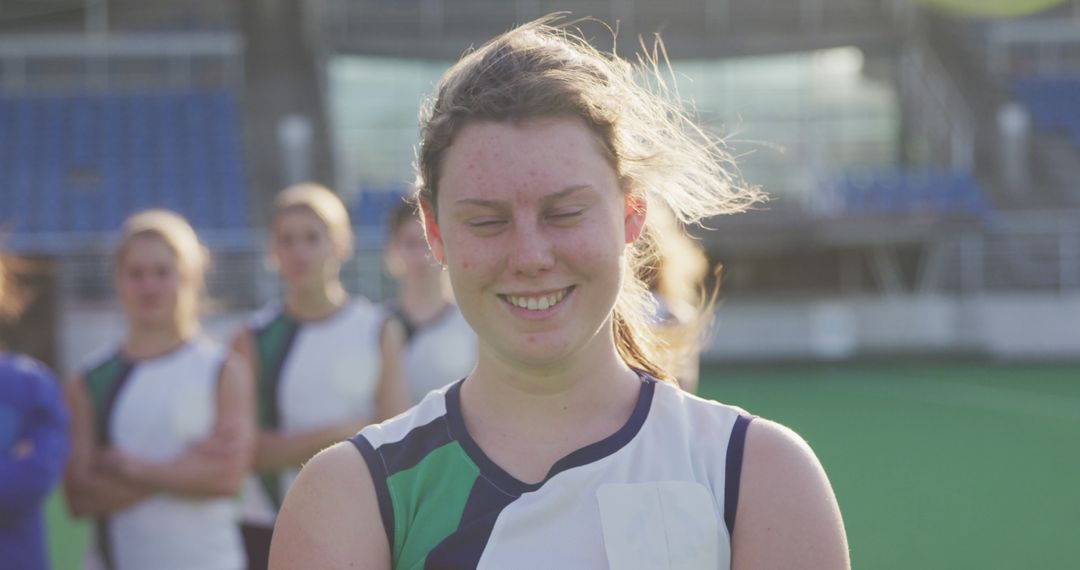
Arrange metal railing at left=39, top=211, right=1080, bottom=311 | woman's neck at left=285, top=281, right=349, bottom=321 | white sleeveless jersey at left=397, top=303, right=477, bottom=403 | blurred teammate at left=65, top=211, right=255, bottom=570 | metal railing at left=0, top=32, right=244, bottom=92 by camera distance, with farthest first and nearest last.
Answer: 1. metal railing at left=0, top=32, right=244, bottom=92
2. metal railing at left=39, top=211, right=1080, bottom=311
3. white sleeveless jersey at left=397, top=303, right=477, bottom=403
4. woman's neck at left=285, top=281, right=349, bottom=321
5. blurred teammate at left=65, top=211, right=255, bottom=570

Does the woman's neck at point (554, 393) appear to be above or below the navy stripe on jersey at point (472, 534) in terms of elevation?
above

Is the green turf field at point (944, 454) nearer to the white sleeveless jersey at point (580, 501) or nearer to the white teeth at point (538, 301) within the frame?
the white sleeveless jersey at point (580, 501)

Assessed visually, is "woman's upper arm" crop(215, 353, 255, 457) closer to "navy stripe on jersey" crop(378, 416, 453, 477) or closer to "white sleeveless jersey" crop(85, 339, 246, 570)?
"white sleeveless jersey" crop(85, 339, 246, 570)

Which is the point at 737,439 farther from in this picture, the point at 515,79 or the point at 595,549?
the point at 515,79

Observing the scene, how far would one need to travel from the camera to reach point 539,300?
4.73 feet

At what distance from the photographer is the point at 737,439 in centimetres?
144

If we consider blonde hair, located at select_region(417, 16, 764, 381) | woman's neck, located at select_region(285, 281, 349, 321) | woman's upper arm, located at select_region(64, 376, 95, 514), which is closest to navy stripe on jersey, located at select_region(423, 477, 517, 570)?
blonde hair, located at select_region(417, 16, 764, 381)

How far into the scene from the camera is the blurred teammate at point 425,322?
4188 millimetres

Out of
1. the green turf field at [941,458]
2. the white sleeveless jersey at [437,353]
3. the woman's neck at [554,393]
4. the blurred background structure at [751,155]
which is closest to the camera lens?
the woman's neck at [554,393]

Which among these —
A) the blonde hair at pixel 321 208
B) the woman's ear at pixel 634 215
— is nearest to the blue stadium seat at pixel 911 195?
the blonde hair at pixel 321 208

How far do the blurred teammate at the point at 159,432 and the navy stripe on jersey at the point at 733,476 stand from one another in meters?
2.27

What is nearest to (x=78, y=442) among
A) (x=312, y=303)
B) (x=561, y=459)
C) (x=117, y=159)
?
(x=312, y=303)

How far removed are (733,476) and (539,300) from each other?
12.4 inches

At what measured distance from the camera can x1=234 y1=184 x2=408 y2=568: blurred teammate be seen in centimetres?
360
